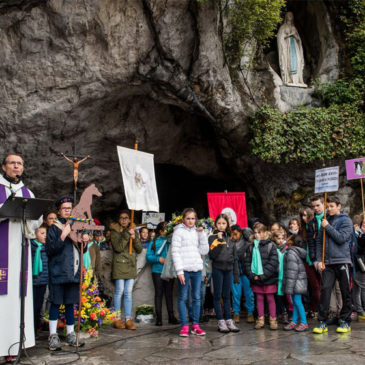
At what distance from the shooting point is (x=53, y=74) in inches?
340

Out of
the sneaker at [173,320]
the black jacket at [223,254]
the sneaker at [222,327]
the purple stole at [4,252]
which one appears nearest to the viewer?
the purple stole at [4,252]

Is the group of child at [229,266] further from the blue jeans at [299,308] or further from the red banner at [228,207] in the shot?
the red banner at [228,207]

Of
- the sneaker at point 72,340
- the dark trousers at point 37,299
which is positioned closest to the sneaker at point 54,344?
the sneaker at point 72,340

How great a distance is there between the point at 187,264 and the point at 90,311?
157 centimetres

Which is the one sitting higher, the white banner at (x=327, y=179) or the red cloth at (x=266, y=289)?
the white banner at (x=327, y=179)

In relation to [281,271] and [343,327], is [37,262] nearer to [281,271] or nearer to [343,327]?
[281,271]

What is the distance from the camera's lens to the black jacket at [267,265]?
704 centimetres

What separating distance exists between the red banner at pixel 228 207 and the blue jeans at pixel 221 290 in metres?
3.79

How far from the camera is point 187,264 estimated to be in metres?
6.52

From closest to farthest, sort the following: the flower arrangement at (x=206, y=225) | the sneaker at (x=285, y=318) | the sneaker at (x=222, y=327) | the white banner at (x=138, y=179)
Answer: the sneaker at (x=222, y=327)
the white banner at (x=138, y=179)
the sneaker at (x=285, y=318)
the flower arrangement at (x=206, y=225)

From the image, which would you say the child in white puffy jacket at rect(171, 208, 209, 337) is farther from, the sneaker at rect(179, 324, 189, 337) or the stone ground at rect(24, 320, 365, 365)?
the stone ground at rect(24, 320, 365, 365)

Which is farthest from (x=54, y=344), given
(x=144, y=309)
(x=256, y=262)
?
(x=256, y=262)

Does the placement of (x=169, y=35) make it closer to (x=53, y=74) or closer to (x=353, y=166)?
(x=53, y=74)

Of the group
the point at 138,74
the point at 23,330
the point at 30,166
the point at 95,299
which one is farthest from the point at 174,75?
the point at 23,330
